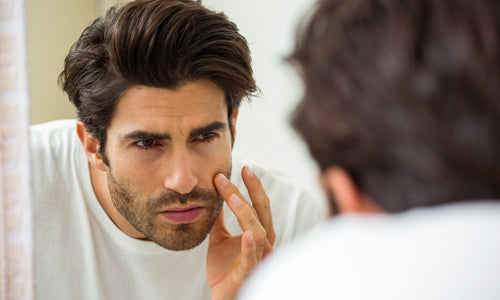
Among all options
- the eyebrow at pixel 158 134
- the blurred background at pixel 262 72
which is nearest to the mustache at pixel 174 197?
the eyebrow at pixel 158 134

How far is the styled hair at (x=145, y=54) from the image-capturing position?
958 millimetres

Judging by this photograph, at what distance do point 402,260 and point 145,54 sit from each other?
2.53 ft

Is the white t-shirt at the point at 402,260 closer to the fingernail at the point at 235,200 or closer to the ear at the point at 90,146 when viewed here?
the fingernail at the point at 235,200

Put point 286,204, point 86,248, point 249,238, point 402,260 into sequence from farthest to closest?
point 286,204 < point 86,248 < point 249,238 < point 402,260

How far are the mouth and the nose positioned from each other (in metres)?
0.06

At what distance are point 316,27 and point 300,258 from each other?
173 mm

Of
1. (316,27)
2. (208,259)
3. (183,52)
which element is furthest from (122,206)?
(316,27)

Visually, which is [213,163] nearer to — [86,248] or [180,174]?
[180,174]

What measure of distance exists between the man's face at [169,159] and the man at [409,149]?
607mm

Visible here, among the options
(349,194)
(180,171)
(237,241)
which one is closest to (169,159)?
(180,171)

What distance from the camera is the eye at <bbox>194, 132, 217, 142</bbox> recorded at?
0.98 meters

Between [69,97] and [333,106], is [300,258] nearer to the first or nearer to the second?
[333,106]

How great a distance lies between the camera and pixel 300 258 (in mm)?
329

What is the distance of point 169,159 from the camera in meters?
0.94
